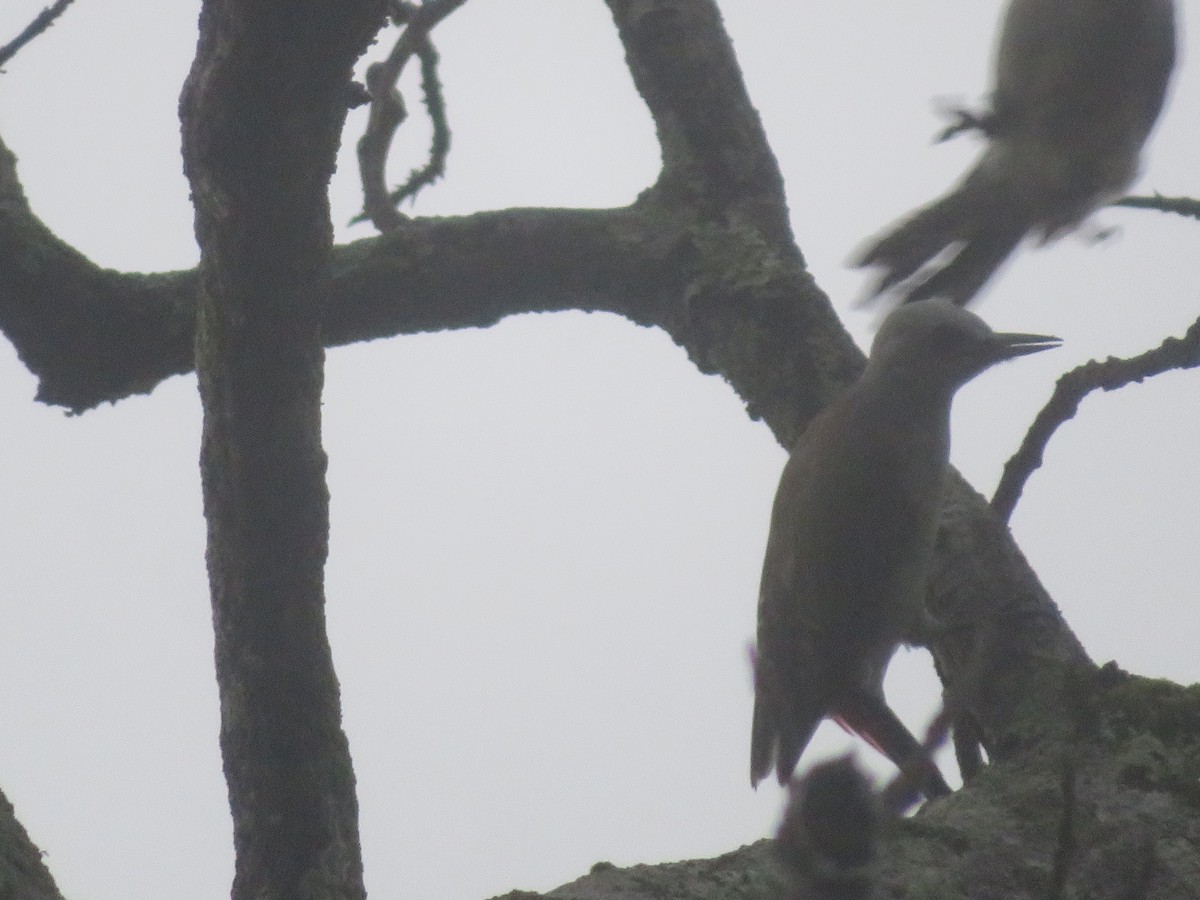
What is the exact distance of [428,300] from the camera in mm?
3322

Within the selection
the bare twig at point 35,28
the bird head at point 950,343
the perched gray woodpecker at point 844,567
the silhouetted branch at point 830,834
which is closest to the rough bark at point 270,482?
the bare twig at point 35,28

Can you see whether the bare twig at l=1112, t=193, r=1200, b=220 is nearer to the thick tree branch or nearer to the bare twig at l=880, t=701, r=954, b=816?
the thick tree branch

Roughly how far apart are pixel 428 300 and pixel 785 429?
90 centimetres

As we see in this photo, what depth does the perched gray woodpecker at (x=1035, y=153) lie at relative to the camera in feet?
12.7

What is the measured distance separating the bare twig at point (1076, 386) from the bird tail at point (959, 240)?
4.37 ft

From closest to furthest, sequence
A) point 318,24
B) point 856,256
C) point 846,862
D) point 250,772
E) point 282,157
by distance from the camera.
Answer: point 846,862 → point 318,24 → point 282,157 → point 250,772 → point 856,256

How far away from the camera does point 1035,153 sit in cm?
393

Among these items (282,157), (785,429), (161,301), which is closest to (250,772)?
(282,157)

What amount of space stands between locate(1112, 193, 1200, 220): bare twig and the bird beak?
1.41 meters

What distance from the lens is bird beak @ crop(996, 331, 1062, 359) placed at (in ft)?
11.9

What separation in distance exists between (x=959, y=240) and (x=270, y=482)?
8.31 feet

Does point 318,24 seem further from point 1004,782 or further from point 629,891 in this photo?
point 1004,782

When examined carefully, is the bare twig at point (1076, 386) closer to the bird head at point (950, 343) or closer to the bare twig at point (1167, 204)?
the bare twig at point (1167, 204)

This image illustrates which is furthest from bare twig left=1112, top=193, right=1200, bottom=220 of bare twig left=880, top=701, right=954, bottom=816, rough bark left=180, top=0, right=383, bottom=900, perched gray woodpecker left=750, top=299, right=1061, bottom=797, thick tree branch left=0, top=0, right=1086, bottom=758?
bare twig left=880, top=701, right=954, bottom=816
